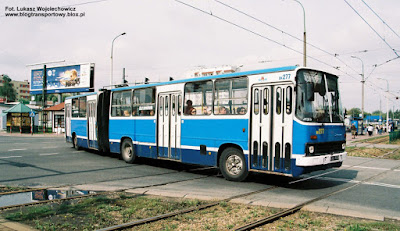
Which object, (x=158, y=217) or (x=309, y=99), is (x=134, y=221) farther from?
(x=309, y=99)

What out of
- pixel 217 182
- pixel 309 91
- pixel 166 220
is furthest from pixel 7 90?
pixel 166 220

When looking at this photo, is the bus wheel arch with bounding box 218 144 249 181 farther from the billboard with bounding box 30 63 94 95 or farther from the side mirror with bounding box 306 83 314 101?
the billboard with bounding box 30 63 94 95

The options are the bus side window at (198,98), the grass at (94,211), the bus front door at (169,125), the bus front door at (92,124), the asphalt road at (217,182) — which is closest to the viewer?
the grass at (94,211)

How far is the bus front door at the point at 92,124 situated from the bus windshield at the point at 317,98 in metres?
10.7

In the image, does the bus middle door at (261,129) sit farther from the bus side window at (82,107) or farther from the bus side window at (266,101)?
the bus side window at (82,107)

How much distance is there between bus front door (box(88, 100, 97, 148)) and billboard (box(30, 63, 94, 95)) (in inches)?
1203

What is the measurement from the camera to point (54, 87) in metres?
48.8

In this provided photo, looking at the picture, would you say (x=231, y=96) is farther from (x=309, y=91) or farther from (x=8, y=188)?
(x=8, y=188)

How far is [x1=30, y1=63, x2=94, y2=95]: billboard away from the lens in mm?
46375

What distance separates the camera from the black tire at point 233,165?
9539mm

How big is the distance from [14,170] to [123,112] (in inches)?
178

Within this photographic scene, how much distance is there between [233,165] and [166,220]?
14.0 feet

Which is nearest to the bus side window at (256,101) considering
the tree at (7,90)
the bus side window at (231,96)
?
the bus side window at (231,96)

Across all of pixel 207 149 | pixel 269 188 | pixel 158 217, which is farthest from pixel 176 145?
pixel 158 217
